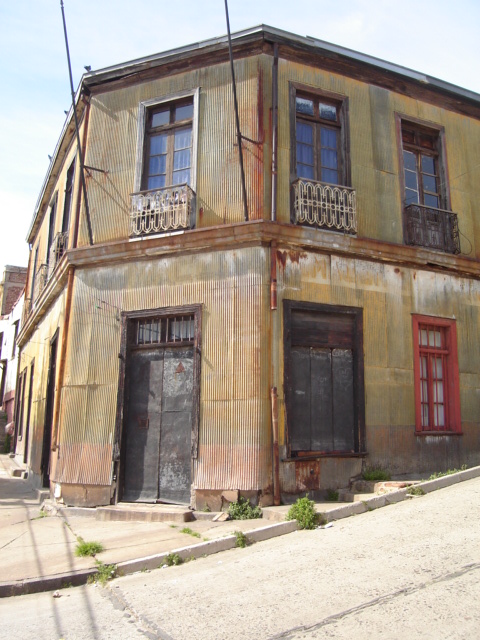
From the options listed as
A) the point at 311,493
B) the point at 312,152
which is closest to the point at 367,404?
the point at 311,493

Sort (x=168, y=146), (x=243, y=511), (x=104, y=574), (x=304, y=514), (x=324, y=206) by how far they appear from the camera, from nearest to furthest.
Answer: (x=104, y=574), (x=304, y=514), (x=243, y=511), (x=324, y=206), (x=168, y=146)

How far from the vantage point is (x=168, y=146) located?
10.1m

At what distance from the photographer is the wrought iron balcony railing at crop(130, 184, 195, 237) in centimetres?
933

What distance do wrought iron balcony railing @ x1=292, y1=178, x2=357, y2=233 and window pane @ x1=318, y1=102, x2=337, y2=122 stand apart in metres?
1.58

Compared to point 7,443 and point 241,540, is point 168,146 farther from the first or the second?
point 7,443

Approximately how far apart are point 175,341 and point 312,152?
4272 millimetres

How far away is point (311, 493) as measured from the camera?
332 inches

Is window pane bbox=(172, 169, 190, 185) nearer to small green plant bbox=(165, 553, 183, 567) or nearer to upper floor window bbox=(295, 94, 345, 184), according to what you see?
upper floor window bbox=(295, 94, 345, 184)

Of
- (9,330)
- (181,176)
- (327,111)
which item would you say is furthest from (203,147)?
(9,330)

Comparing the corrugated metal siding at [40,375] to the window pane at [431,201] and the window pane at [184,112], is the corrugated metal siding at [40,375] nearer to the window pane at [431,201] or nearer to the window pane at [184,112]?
the window pane at [184,112]

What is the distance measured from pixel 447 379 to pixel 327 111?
18.1 ft

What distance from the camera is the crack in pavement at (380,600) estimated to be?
3971 mm

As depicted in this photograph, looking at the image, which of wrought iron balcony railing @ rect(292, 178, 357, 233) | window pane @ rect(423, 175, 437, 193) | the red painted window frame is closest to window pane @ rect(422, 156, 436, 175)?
window pane @ rect(423, 175, 437, 193)

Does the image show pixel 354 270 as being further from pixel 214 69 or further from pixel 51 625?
pixel 51 625
